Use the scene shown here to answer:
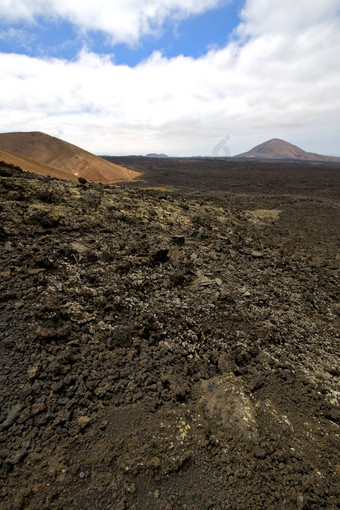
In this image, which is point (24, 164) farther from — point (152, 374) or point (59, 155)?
point (152, 374)

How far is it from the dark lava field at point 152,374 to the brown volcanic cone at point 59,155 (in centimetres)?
3431

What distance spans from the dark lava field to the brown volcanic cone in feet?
113

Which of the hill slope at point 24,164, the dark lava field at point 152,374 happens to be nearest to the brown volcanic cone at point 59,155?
the hill slope at point 24,164

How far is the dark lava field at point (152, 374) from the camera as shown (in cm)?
240

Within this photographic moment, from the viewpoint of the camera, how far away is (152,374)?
11.2 feet

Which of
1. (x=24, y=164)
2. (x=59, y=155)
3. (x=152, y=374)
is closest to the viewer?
(x=152, y=374)

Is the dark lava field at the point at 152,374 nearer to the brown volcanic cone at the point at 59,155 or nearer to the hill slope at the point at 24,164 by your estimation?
the hill slope at the point at 24,164

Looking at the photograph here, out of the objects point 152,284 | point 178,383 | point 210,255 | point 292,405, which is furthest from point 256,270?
point 178,383

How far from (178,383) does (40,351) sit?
184 cm

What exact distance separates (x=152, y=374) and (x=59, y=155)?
44985mm

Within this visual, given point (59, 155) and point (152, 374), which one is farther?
point (59, 155)

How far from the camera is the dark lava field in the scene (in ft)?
7.87

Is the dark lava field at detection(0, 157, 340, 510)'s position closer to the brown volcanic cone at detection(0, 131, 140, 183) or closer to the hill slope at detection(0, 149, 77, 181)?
the hill slope at detection(0, 149, 77, 181)

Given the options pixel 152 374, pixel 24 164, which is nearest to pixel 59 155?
pixel 24 164
